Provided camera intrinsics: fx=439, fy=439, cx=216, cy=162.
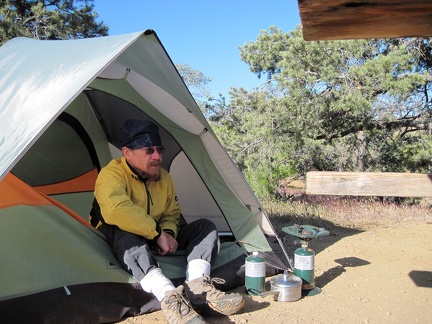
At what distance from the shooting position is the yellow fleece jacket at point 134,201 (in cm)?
279

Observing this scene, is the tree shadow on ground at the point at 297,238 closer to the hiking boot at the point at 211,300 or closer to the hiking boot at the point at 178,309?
the hiking boot at the point at 211,300

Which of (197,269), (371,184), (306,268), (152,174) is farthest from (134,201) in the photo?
(371,184)

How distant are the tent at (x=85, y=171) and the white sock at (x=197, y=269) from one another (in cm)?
22

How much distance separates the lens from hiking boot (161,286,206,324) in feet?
7.87

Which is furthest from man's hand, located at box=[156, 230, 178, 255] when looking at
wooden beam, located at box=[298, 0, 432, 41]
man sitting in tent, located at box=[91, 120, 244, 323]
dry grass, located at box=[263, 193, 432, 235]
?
dry grass, located at box=[263, 193, 432, 235]

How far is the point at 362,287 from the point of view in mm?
3201

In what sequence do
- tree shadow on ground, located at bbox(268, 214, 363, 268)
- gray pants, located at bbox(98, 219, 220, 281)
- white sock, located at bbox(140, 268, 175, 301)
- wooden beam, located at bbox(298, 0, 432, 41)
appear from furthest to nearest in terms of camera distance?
tree shadow on ground, located at bbox(268, 214, 363, 268) < gray pants, located at bbox(98, 219, 220, 281) < white sock, located at bbox(140, 268, 175, 301) < wooden beam, located at bbox(298, 0, 432, 41)

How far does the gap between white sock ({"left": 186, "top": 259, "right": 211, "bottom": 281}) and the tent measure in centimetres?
22

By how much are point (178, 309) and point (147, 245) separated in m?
0.54

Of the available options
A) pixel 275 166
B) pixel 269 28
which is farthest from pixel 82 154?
pixel 269 28

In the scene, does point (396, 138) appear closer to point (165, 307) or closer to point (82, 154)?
point (82, 154)

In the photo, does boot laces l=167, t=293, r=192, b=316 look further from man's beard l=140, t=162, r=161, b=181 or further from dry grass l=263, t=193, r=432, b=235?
dry grass l=263, t=193, r=432, b=235

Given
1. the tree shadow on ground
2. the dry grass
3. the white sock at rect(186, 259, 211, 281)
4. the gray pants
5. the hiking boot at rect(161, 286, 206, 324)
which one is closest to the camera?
the hiking boot at rect(161, 286, 206, 324)

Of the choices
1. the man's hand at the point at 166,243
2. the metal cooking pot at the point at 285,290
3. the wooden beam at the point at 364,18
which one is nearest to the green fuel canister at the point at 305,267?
the metal cooking pot at the point at 285,290
